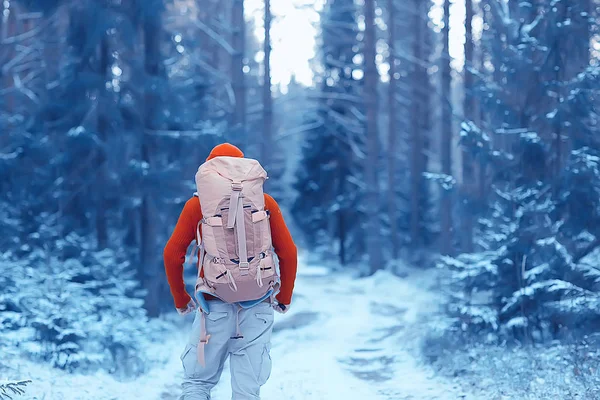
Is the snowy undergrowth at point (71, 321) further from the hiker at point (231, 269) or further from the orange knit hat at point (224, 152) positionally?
the orange knit hat at point (224, 152)

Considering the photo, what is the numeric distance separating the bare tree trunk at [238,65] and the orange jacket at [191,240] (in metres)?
15.6

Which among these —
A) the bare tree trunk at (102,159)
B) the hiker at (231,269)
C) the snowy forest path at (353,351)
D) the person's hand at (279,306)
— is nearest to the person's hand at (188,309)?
the hiker at (231,269)

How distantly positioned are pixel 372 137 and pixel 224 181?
16.7m

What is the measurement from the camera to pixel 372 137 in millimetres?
20484

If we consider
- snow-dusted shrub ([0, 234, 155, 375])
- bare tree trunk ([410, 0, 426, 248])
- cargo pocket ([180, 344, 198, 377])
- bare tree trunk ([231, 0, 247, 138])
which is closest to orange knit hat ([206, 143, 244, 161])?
cargo pocket ([180, 344, 198, 377])

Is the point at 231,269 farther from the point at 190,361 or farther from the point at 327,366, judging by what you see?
the point at 327,366

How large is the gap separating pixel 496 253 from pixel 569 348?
157 centimetres

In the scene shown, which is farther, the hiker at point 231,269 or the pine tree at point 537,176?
the pine tree at point 537,176

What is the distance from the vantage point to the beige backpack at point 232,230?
415 centimetres

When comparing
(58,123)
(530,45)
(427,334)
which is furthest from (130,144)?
(530,45)

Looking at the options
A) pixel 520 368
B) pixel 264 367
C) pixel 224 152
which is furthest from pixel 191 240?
pixel 520 368

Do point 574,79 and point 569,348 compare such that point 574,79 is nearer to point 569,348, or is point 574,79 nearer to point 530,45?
point 530,45

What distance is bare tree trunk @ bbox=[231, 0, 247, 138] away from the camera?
66.9ft

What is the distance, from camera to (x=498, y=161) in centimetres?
881
